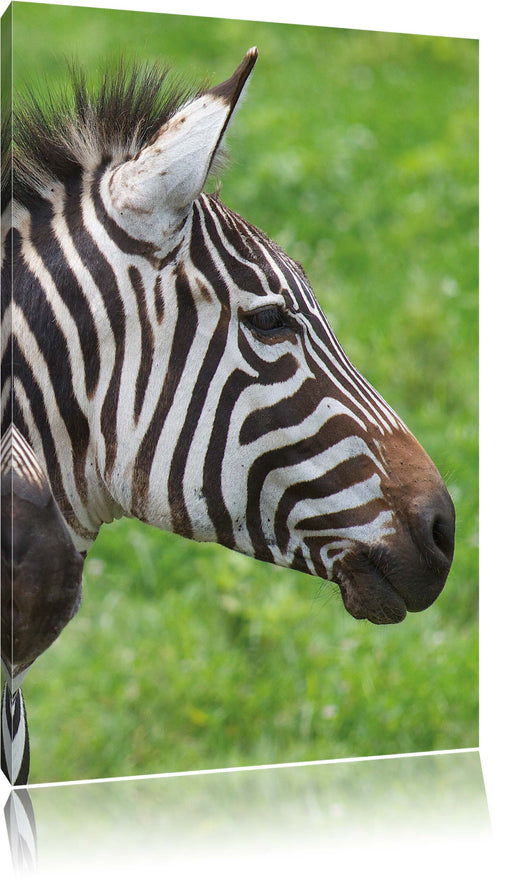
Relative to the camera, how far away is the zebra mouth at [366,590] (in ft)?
10.1

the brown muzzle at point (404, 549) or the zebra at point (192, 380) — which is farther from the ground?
the zebra at point (192, 380)

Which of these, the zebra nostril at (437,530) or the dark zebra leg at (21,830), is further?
the dark zebra leg at (21,830)

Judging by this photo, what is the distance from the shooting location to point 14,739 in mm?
3783

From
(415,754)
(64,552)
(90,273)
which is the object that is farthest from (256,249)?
(415,754)

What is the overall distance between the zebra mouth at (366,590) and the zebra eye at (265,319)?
0.65 metres

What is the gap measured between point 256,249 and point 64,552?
37.8 inches

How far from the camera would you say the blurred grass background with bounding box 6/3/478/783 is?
4.83m

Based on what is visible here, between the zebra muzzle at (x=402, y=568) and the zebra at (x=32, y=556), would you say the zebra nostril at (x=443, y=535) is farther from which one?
the zebra at (x=32, y=556)

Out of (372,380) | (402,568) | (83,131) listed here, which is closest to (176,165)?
(83,131)

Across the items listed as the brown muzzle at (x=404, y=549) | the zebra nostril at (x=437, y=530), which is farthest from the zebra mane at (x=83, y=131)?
the zebra nostril at (x=437, y=530)

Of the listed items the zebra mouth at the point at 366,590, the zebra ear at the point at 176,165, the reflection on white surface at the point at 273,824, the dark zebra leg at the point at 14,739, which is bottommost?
the reflection on white surface at the point at 273,824

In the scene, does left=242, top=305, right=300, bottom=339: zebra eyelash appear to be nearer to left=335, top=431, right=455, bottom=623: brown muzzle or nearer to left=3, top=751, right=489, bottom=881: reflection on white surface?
left=335, top=431, right=455, bottom=623: brown muzzle

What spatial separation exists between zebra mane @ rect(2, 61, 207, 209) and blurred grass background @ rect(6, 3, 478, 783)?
556 mm

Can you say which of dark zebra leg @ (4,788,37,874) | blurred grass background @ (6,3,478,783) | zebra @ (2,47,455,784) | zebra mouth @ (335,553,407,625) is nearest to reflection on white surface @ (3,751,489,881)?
dark zebra leg @ (4,788,37,874)
